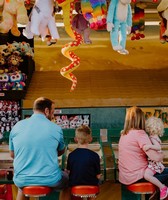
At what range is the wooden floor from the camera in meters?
7.35

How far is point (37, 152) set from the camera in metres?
4.44

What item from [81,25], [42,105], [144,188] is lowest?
[144,188]

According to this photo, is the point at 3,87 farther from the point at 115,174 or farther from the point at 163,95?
the point at 115,174

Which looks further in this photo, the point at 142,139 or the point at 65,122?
the point at 65,122

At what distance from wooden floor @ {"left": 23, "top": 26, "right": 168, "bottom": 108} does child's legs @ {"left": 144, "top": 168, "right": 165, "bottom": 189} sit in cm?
264

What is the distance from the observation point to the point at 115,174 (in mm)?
5031

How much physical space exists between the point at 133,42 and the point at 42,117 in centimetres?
380

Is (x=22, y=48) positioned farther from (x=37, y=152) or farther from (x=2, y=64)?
(x=37, y=152)

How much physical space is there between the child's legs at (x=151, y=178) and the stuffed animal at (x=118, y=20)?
1.15 meters

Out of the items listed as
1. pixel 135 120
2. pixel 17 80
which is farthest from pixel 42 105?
pixel 17 80

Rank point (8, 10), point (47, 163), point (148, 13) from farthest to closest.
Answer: point (148, 13), point (8, 10), point (47, 163)

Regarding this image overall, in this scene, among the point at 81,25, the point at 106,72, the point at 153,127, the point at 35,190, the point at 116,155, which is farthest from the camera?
the point at 106,72

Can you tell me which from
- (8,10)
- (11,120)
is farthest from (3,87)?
(8,10)

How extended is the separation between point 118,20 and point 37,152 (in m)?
1.43
